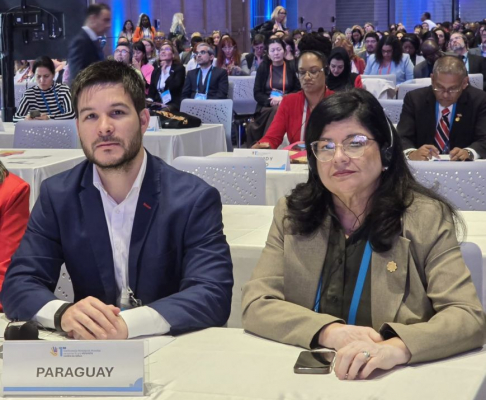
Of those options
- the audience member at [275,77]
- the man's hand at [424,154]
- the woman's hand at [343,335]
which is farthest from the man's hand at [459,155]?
the audience member at [275,77]

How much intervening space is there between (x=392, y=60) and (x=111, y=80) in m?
9.64

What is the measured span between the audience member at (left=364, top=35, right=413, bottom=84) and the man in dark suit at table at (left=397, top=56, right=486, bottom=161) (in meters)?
6.17

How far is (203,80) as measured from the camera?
9766 millimetres

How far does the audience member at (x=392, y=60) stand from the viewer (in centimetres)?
1131

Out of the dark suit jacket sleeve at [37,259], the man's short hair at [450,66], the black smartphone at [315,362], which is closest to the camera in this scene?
the black smartphone at [315,362]

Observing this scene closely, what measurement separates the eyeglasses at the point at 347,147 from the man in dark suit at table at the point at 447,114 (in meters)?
2.89

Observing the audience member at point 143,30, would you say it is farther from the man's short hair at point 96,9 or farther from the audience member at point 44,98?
the man's short hair at point 96,9

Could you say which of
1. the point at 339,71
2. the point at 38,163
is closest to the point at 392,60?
the point at 339,71

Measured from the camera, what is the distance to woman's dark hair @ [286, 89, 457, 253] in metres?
2.05

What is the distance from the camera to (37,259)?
7.25ft

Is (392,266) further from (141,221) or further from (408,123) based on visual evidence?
(408,123)

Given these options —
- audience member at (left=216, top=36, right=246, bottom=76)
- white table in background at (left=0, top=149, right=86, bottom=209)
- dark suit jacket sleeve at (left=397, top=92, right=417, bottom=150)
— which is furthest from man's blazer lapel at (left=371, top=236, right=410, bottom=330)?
audience member at (left=216, top=36, right=246, bottom=76)

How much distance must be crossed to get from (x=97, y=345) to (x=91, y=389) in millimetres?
85

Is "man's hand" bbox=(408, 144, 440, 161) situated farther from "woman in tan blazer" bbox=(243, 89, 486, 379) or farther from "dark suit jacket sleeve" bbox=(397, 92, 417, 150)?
"woman in tan blazer" bbox=(243, 89, 486, 379)
